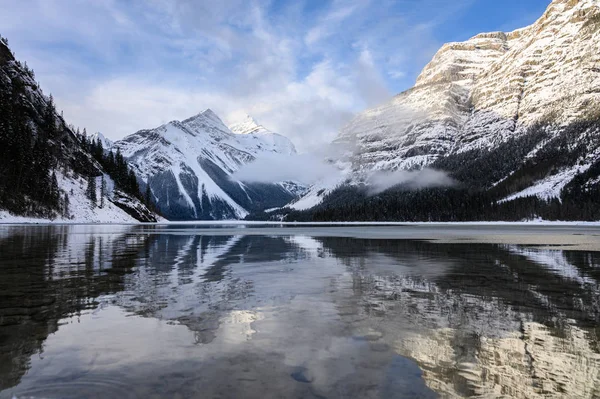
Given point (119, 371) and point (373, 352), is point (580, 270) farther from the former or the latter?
point (119, 371)

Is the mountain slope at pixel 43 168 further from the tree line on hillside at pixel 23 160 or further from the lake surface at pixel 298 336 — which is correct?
the lake surface at pixel 298 336

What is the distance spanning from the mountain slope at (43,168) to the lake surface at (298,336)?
366 feet

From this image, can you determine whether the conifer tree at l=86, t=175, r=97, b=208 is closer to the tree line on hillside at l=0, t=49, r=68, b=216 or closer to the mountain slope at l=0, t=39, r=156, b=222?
the mountain slope at l=0, t=39, r=156, b=222

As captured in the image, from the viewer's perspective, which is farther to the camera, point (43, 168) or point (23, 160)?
point (43, 168)

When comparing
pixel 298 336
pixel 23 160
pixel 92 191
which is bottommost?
pixel 298 336

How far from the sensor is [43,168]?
125m

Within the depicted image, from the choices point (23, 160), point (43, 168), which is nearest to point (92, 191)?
point (43, 168)

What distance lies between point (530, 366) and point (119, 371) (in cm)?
885

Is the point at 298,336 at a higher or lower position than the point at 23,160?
lower

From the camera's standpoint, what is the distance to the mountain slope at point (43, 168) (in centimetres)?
11375

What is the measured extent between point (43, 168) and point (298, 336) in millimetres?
140848

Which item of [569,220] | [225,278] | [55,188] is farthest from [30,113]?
[569,220]

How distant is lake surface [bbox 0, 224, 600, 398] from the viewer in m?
7.62

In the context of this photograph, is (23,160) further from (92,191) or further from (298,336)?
(298,336)
